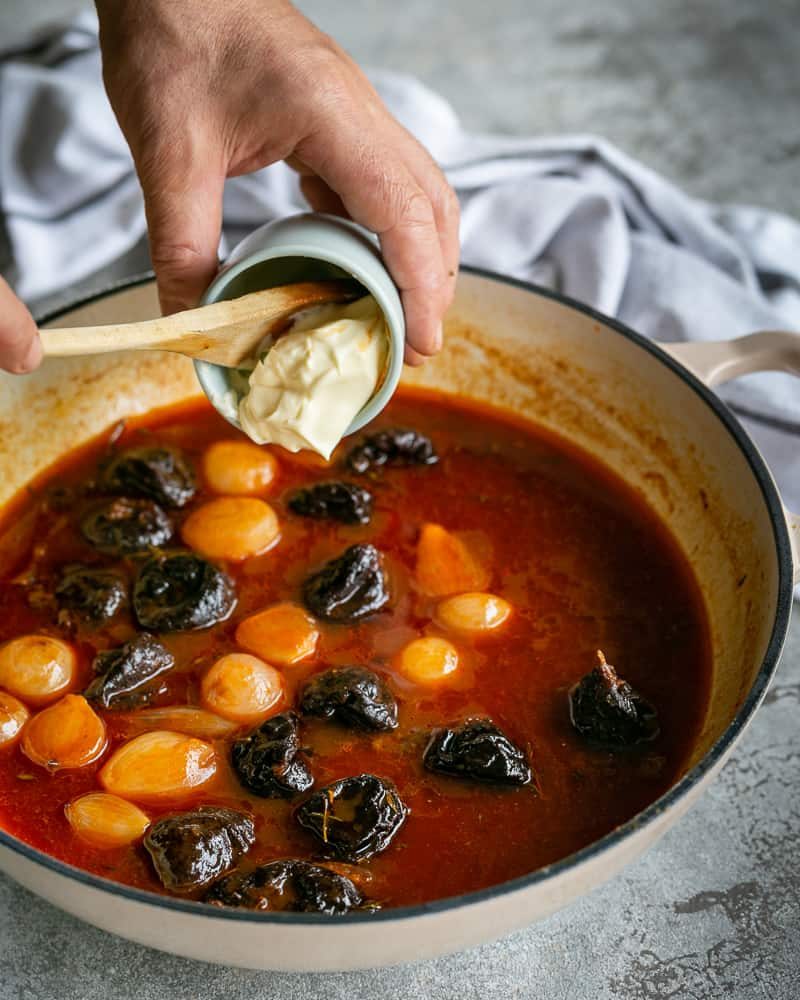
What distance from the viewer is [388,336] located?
1.73 meters

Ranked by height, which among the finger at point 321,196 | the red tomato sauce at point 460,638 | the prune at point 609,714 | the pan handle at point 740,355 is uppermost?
the finger at point 321,196

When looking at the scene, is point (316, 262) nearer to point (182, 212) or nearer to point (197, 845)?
point (182, 212)

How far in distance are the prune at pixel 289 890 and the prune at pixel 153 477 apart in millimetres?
758

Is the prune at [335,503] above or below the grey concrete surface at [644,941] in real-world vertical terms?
above

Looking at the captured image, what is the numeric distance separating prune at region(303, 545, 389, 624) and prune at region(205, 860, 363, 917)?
0.44 m

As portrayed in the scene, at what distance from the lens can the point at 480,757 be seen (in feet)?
5.00

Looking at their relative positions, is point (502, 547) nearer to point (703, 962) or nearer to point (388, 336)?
point (388, 336)

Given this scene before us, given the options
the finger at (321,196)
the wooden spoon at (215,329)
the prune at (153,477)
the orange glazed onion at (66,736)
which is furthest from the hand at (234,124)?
the orange glazed onion at (66,736)

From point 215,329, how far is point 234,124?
12.1 inches

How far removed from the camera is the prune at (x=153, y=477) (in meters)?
1.98

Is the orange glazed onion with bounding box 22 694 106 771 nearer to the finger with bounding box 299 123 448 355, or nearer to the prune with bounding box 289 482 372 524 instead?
the prune with bounding box 289 482 372 524

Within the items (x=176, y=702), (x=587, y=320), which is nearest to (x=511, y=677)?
(x=176, y=702)

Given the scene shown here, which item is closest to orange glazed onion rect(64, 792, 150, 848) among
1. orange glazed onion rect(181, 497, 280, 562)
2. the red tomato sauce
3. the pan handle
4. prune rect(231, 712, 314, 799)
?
the red tomato sauce

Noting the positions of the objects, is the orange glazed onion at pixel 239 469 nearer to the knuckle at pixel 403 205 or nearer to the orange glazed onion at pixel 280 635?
the orange glazed onion at pixel 280 635
